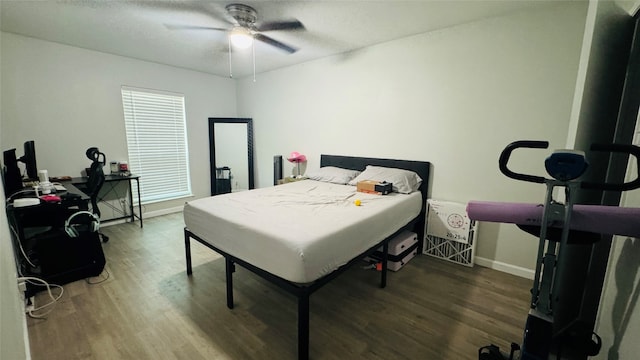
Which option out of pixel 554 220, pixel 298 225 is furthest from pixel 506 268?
pixel 298 225

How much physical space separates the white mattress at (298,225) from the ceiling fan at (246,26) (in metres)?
1.60

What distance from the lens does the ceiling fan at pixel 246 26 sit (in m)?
2.37

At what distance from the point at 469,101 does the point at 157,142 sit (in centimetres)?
469

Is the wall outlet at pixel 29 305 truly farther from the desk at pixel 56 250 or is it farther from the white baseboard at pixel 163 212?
the white baseboard at pixel 163 212

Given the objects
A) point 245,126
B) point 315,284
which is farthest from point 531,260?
point 245,126

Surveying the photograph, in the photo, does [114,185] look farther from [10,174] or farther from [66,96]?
[10,174]

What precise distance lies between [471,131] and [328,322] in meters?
2.37

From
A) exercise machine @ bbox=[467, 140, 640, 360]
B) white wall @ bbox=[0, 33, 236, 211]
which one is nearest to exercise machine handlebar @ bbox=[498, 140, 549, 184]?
exercise machine @ bbox=[467, 140, 640, 360]

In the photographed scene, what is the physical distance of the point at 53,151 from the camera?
3.43 metres

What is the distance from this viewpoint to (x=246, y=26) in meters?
2.61

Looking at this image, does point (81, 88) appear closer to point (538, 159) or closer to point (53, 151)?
point (53, 151)

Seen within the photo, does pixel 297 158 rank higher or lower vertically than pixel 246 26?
lower

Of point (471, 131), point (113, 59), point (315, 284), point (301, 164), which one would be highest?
point (113, 59)

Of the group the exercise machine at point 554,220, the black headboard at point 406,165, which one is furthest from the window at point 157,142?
the exercise machine at point 554,220
